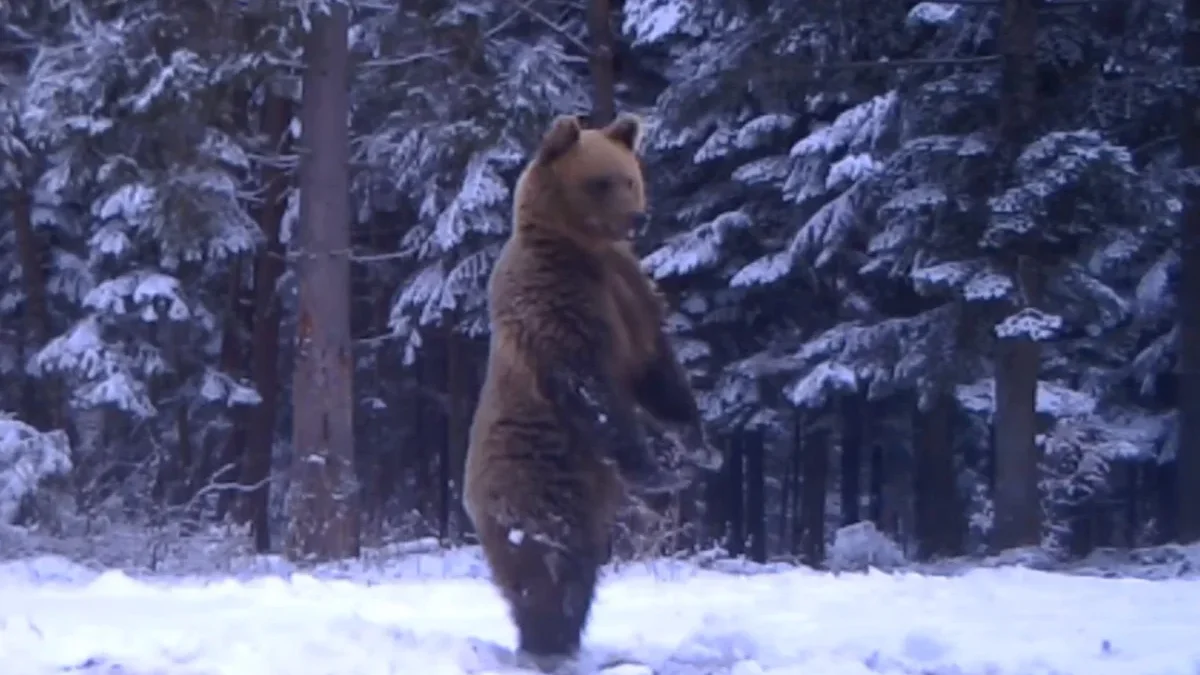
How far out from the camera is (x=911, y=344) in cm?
1877

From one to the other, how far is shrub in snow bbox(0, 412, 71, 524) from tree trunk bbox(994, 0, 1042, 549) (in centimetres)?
960

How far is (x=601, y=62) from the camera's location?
21.3 meters

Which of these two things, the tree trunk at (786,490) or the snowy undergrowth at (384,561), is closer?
the snowy undergrowth at (384,561)

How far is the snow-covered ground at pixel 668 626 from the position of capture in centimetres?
615

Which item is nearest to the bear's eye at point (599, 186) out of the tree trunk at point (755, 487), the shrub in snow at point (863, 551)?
the shrub in snow at point (863, 551)

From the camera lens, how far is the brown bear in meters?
6.16

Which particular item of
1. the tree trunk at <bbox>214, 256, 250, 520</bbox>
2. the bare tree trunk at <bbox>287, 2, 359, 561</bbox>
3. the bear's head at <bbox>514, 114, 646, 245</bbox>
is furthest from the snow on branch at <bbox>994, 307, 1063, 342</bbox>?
the tree trunk at <bbox>214, 256, 250, 520</bbox>

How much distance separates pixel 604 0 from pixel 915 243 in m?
6.00

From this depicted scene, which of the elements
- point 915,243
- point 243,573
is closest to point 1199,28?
point 915,243

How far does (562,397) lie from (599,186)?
0.84m

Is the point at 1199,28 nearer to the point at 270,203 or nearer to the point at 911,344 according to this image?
the point at 911,344

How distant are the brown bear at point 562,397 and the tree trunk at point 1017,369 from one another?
34.0 feet

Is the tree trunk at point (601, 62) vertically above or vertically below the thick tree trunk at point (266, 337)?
above

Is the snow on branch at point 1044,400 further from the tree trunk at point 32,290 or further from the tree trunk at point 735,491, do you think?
the tree trunk at point 32,290
